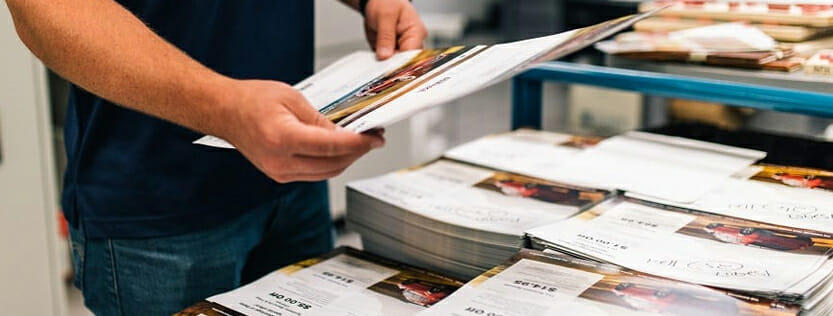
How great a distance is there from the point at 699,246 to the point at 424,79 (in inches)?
12.1

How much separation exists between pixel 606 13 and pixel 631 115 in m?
0.52

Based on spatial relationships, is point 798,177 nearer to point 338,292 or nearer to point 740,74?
point 740,74

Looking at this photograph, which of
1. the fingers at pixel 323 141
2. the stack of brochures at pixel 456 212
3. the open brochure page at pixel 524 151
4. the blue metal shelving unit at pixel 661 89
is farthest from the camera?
the open brochure page at pixel 524 151

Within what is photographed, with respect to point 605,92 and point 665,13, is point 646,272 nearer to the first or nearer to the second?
point 665,13

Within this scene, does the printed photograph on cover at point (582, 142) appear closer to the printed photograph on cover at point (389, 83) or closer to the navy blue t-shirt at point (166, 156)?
the printed photograph on cover at point (389, 83)

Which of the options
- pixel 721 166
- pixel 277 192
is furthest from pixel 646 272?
pixel 277 192

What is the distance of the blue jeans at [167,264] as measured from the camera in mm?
1031

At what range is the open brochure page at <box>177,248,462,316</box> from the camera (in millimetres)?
781

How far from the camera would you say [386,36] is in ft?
3.56

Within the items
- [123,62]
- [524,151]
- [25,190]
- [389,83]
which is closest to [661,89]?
[524,151]

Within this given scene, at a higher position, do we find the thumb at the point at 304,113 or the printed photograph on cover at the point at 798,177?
the thumb at the point at 304,113

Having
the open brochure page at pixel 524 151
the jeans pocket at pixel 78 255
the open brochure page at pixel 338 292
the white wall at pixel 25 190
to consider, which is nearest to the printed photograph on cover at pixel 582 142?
the open brochure page at pixel 524 151

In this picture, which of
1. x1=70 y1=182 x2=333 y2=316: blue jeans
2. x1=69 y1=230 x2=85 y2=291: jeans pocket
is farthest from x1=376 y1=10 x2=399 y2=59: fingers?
x1=69 y1=230 x2=85 y2=291: jeans pocket

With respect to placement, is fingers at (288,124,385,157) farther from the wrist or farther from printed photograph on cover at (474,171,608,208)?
printed photograph on cover at (474,171,608,208)
